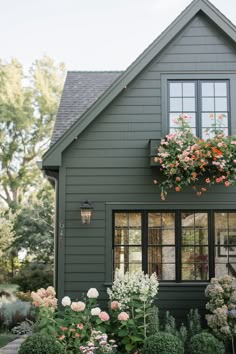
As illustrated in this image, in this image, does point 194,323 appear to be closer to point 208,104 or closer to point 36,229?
point 208,104

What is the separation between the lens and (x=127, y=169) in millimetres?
11047

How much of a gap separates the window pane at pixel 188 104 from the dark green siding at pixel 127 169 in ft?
1.47

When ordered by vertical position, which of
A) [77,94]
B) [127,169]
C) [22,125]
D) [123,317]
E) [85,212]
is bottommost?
[123,317]

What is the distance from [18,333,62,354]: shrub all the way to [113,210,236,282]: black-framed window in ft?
8.65

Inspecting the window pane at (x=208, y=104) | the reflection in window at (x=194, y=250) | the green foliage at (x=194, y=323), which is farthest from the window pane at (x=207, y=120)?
the green foliage at (x=194, y=323)

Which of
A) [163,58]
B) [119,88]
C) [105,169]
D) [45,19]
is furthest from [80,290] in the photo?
[45,19]

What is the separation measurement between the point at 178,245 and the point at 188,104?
2746 mm

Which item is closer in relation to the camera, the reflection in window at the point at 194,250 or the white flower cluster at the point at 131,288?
the white flower cluster at the point at 131,288

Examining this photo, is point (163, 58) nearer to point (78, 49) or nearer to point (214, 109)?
point (214, 109)

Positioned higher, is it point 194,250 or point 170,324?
point 194,250

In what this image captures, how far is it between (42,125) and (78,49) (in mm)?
4468

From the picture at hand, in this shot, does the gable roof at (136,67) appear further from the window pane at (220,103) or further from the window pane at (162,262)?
the window pane at (162,262)

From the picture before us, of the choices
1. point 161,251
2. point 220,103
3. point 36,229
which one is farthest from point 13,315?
point 36,229

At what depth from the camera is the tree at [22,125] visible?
29.8 meters
